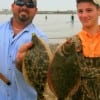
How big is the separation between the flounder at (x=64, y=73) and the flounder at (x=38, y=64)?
145 millimetres

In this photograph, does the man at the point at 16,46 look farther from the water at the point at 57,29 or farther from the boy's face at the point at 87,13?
the water at the point at 57,29

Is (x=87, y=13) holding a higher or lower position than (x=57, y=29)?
higher

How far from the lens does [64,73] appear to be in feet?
16.4

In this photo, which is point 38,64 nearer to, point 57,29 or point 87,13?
point 87,13

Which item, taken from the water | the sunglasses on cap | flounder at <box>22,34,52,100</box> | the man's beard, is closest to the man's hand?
flounder at <box>22,34,52,100</box>

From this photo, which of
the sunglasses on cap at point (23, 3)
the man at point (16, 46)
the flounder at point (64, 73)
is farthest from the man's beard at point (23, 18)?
the flounder at point (64, 73)

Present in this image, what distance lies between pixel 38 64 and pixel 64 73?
1.31 feet

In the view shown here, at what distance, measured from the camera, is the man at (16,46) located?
599 cm

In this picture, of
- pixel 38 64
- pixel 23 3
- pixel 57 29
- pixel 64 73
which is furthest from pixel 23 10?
pixel 57 29

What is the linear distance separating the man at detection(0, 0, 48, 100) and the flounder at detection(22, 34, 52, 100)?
0.70 meters

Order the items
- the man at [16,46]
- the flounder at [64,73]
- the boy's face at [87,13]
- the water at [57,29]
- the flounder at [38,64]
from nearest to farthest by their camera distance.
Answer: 1. the flounder at [64,73]
2. the flounder at [38,64]
3. the boy's face at [87,13]
4. the man at [16,46]
5. the water at [57,29]

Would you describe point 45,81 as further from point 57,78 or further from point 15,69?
point 15,69

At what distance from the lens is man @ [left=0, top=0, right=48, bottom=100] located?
599 centimetres

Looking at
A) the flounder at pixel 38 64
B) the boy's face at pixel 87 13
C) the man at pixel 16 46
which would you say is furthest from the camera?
the man at pixel 16 46
